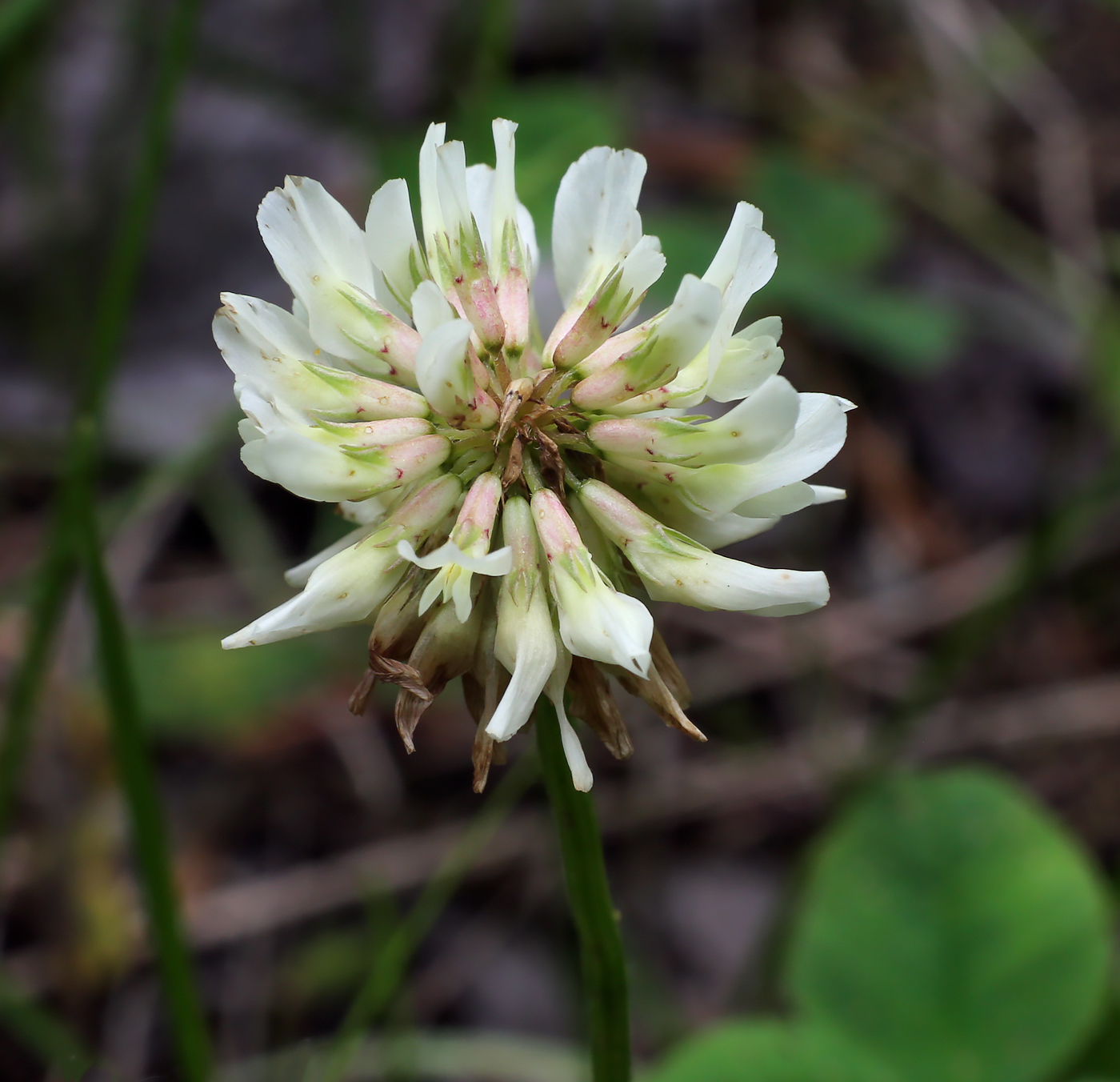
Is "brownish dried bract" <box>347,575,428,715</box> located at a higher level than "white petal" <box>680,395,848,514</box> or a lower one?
lower


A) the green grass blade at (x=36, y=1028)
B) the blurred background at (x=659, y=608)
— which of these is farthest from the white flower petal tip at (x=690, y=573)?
the green grass blade at (x=36, y=1028)

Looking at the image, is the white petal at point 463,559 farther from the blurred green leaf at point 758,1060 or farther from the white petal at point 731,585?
the blurred green leaf at point 758,1060

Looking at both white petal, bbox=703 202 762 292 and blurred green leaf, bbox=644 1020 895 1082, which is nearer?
white petal, bbox=703 202 762 292

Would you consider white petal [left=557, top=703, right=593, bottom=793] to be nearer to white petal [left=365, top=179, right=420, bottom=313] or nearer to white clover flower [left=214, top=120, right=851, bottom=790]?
white clover flower [left=214, top=120, right=851, bottom=790]

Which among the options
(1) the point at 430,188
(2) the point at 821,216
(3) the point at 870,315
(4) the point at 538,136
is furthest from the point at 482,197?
(2) the point at 821,216

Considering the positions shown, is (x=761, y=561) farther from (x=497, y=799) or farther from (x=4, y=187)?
(x=4, y=187)

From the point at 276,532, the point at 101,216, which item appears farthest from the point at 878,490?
the point at 101,216

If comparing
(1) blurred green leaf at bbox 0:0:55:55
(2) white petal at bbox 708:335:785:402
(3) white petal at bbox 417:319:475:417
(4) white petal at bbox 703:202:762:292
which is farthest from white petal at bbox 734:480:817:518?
(1) blurred green leaf at bbox 0:0:55:55
